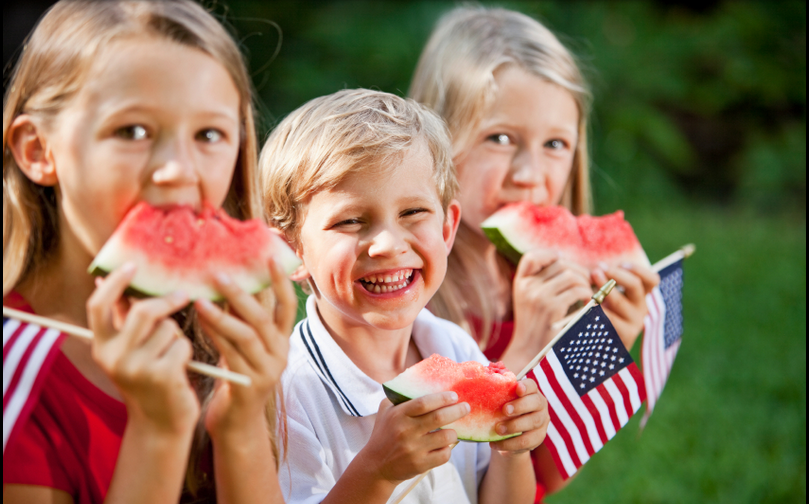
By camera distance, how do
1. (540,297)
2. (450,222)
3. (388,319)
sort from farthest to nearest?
(540,297) → (450,222) → (388,319)

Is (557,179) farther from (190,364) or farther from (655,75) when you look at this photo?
(655,75)

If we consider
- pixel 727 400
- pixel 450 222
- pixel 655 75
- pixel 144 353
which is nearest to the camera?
pixel 144 353

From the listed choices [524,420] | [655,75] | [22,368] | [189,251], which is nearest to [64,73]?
[189,251]

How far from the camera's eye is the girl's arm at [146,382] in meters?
1.29

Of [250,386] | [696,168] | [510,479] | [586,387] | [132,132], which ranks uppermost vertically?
[132,132]

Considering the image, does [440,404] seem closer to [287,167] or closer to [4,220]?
[287,167]

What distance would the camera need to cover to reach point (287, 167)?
6.35ft

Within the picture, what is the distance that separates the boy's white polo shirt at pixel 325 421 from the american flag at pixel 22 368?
2.06 ft

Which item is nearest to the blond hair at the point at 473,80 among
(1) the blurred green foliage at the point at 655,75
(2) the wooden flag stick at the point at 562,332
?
(2) the wooden flag stick at the point at 562,332

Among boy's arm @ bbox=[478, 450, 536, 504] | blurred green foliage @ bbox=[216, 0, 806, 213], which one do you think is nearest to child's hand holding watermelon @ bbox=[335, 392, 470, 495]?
boy's arm @ bbox=[478, 450, 536, 504]

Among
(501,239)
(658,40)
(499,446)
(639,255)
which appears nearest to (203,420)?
(499,446)

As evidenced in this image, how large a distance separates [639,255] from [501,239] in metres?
0.58

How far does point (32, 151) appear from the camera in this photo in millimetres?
1576

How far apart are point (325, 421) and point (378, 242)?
1.67ft
